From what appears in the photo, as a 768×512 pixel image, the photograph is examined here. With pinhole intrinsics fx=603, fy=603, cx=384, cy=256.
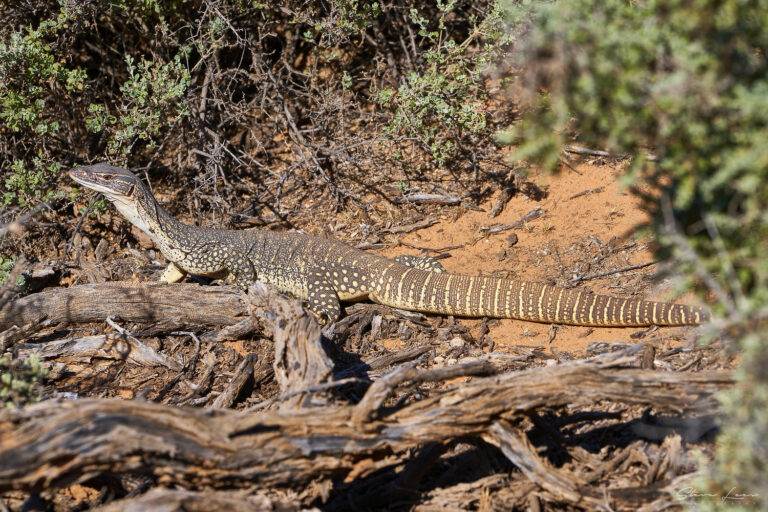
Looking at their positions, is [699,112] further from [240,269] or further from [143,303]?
[143,303]

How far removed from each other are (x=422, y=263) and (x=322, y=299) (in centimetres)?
160

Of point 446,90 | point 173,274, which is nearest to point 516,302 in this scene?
point 446,90

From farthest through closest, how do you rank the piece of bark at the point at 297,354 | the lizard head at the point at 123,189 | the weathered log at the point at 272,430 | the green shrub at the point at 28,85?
the lizard head at the point at 123,189
the green shrub at the point at 28,85
the piece of bark at the point at 297,354
the weathered log at the point at 272,430

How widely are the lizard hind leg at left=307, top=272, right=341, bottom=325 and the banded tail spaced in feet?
2.06

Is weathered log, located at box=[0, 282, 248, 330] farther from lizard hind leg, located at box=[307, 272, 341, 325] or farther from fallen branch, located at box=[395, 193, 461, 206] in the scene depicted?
fallen branch, located at box=[395, 193, 461, 206]

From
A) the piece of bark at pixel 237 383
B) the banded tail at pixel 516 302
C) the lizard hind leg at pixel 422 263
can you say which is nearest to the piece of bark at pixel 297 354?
the piece of bark at pixel 237 383

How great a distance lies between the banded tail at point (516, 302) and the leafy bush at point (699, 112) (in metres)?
3.52

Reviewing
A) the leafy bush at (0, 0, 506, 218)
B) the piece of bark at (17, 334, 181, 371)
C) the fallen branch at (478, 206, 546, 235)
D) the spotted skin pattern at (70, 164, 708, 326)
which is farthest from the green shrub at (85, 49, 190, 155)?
the fallen branch at (478, 206, 546, 235)

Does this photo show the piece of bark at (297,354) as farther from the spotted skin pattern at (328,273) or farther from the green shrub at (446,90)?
the green shrub at (446,90)

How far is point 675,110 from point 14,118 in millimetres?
8792

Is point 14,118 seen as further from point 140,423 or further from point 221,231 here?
point 140,423

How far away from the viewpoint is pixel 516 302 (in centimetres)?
788

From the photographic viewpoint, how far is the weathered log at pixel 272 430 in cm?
393

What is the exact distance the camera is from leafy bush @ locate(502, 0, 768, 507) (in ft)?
10.5
